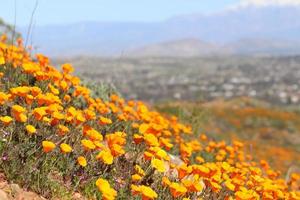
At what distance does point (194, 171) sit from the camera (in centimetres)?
538

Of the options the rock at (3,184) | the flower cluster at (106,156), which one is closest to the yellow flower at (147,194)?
the flower cluster at (106,156)

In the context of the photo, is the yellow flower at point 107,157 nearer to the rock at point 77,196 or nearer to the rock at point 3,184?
the rock at point 77,196

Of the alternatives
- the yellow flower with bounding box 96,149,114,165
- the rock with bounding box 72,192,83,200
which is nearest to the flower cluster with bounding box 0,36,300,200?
the yellow flower with bounding box 96,149,114,165

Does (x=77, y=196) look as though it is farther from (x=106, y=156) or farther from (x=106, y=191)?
(x=106, y=191)

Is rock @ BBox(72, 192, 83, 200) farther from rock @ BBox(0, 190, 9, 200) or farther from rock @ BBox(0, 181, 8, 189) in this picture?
rock @ BBox(0, 190, 9, 200)

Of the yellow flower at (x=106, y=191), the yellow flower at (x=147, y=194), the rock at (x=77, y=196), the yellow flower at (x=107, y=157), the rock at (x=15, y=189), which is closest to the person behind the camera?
the yellow flower at (x=106, y=191)

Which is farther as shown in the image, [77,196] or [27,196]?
[77,196]

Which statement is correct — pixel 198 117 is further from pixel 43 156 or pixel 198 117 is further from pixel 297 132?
pixel 297 132

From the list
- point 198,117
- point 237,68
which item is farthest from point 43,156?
point 237,68

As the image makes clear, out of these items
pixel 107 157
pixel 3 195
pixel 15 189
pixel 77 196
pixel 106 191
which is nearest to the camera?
pixel 106 191

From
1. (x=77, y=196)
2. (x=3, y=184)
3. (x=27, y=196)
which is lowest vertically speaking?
(x=77, y=196)

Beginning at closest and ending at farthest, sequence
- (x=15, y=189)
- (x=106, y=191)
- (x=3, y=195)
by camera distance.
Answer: (x=106, y=191) < (x=3, y=195) < (x=15, y=189)

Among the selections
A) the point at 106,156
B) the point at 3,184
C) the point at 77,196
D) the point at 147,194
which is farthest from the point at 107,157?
the point at 3,184

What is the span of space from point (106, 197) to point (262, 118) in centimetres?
3121
